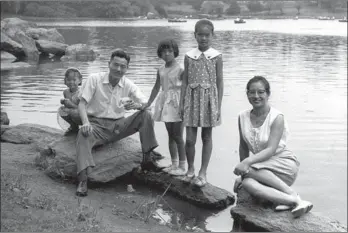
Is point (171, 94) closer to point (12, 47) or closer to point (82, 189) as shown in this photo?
point (82, 189)

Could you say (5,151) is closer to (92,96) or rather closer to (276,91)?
(92,96)

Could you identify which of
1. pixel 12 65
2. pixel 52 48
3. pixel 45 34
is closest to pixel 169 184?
pixel 12 65

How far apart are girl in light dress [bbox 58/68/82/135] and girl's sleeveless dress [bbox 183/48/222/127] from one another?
1.35 meters

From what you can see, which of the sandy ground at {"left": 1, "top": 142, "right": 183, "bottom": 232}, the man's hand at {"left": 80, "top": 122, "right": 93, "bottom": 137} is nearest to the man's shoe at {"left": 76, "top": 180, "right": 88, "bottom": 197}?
the sandy ground at {"left": 1, "top": 142, "right": 183, "bottom": 232}

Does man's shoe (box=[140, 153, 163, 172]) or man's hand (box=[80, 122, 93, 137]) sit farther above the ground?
man's hand (box=[80, 122, 93, 137])

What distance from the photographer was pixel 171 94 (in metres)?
5.43

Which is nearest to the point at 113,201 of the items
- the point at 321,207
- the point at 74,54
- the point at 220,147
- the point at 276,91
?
the point at 321,207

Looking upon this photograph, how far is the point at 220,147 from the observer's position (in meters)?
7.50

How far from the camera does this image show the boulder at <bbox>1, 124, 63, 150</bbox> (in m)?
7.19

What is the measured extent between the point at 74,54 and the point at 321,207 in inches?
819

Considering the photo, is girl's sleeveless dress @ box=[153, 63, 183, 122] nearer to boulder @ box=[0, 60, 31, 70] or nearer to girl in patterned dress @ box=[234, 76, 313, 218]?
girl in patterned dress @ box=[234, 76, 313, 218]

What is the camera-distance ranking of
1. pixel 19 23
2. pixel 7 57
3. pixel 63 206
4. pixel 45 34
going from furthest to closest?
pixel 19 23
pixel 45 34
pixel 7 57
pixel 63 206

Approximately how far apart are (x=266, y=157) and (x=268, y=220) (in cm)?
55

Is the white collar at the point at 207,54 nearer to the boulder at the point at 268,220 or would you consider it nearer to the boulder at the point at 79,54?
the boulder at the point at 268,220
